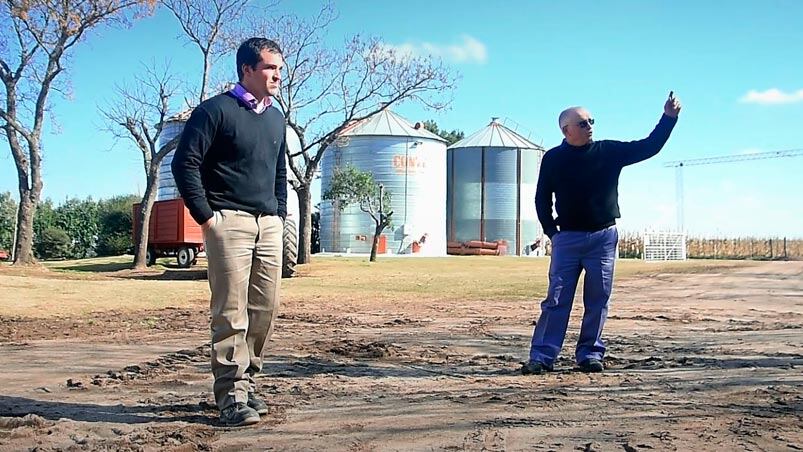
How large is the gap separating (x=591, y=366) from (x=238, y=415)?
8.12 feet

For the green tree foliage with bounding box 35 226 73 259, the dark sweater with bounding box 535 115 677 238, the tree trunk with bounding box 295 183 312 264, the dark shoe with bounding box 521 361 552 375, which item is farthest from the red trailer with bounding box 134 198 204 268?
the dark shoe with bounding box 521 361 552 375

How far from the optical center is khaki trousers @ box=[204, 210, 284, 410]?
12.6 ft

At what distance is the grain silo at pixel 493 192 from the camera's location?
5281 cm

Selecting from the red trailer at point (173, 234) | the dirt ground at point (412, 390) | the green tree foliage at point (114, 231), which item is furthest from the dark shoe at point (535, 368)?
the green tree foliage at point (114, 231)

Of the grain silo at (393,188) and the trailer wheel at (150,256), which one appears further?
the grain silo at (393,188)

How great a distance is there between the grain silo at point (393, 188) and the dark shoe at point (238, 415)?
1689 inches

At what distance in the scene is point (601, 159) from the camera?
17.7 feet

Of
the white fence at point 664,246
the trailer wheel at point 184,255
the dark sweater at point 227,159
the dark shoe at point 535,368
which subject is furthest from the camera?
the white fence at point 664,246

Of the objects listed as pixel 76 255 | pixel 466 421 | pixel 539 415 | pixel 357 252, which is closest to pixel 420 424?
pixel 466 421

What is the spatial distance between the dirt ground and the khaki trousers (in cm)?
20

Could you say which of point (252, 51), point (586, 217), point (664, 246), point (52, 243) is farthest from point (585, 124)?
point (52, 243)

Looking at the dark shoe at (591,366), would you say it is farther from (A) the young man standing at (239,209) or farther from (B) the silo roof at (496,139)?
(B) the silo roof at (496,139)

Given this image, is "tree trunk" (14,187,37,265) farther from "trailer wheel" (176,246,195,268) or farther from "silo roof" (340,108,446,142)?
"silo roof" (340,108,446,142)

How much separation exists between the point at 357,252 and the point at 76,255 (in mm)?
17270
